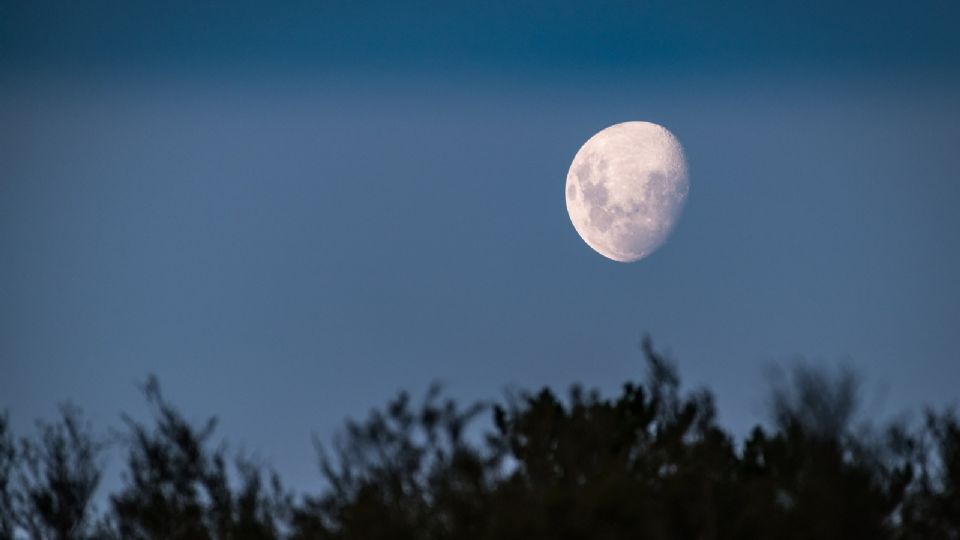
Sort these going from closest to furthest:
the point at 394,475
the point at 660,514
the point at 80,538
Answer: the point at 660,514, the point at 394,475, the point at 80,538

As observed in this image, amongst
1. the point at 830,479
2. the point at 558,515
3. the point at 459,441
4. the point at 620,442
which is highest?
the point at 459,441

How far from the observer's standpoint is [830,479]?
761 inches

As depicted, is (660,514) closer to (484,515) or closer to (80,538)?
(484,515)

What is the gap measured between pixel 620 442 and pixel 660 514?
808 centimetres

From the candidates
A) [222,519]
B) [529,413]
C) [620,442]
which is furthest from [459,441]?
[222,519]

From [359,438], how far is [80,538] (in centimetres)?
665

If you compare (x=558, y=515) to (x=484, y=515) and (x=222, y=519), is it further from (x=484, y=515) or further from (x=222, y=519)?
(x=222, y=519)

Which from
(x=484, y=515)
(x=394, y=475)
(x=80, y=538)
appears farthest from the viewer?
(x=80, y=538)

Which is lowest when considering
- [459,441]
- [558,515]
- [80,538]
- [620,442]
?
[558,515]

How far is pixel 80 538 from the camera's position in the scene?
94.8 ft

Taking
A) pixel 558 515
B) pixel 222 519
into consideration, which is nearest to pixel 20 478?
pixel 222 519

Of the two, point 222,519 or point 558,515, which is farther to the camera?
point 222,519

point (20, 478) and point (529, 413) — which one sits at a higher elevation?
point (20, 478)

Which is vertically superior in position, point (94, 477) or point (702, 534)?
point (94, 477)
